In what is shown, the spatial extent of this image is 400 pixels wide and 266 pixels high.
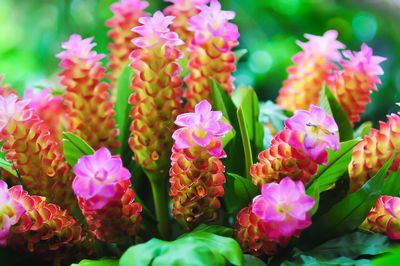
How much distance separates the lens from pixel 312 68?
0.78m

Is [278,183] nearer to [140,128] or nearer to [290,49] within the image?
[140,128]

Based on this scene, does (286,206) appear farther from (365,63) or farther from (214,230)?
(365,63)

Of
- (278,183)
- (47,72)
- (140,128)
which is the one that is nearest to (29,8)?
(47,72)

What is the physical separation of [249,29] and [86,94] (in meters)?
1.14

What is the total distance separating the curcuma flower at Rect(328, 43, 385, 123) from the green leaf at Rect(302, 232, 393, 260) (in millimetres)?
200

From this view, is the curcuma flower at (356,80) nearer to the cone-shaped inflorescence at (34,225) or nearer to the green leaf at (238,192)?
the green leaf at (238,192)

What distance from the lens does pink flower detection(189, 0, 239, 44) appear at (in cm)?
66

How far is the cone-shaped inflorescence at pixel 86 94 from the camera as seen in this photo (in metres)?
0.69

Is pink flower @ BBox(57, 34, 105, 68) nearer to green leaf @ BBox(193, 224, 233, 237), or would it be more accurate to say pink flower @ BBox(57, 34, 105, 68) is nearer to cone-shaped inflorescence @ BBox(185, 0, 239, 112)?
cone-shaped inflorescence @ BBox(185, 0, 239, 112)

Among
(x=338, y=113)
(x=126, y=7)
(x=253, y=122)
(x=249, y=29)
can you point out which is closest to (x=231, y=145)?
(x=253, y=122)

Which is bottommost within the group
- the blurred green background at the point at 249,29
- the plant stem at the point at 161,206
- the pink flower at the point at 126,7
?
the blurred green background at the point at 249,29

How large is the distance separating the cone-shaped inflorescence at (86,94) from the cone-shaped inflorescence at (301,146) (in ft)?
0.73

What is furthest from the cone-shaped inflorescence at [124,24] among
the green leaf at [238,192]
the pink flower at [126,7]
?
the green leaf at [238,192]

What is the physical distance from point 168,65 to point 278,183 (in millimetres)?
169
